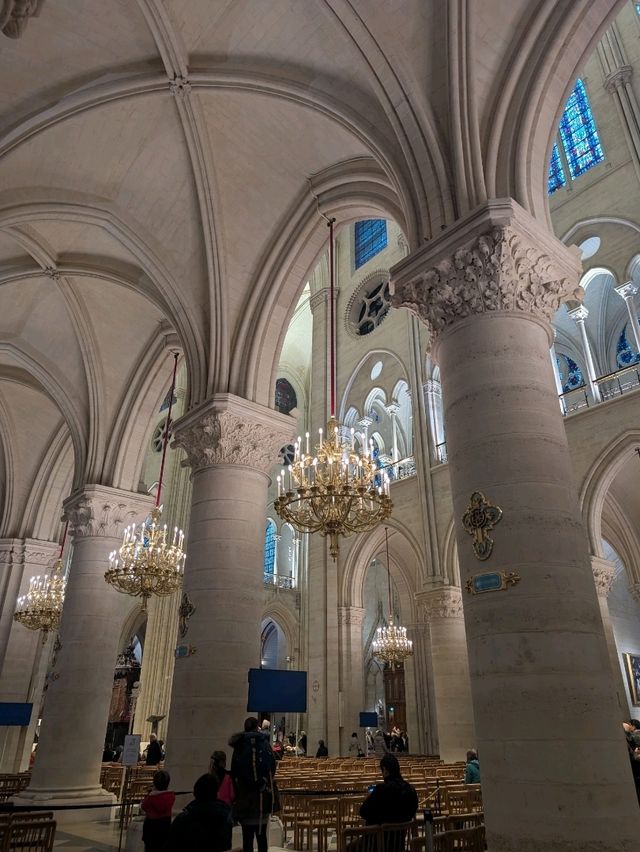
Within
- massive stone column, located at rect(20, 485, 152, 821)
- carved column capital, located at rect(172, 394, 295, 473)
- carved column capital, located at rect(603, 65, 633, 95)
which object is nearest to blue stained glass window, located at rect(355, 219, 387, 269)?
carved column capital, located at rect(603, 65, 633, 95)

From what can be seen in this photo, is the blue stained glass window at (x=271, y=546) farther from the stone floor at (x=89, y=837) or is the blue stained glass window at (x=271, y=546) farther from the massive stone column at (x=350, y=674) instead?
the stone floor at (x=89, y=837)

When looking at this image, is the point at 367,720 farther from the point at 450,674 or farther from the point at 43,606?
the point at 43,606

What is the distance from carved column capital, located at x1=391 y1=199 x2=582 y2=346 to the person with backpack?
4.33 meters

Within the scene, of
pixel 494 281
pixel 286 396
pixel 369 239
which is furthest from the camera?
pixel 286 396

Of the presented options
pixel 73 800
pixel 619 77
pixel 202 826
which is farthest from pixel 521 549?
pixel 619 77

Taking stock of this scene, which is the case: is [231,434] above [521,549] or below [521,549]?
above

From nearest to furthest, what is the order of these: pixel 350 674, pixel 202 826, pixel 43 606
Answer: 1. pixel 202 826
2. pixel 43 606
3. pixel 350 674

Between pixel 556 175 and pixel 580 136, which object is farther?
pixel 556 175

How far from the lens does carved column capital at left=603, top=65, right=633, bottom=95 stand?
17.0 meters

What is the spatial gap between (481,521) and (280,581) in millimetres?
25671

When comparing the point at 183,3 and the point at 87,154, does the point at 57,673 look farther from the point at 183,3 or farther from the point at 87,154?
the point at 183,3

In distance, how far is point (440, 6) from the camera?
771cm

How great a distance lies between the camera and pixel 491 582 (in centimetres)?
540

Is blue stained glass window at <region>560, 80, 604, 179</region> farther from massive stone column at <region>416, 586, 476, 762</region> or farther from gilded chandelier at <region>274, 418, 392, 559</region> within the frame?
gilded chandelier at <region>274, 418, 392, 559</region>
